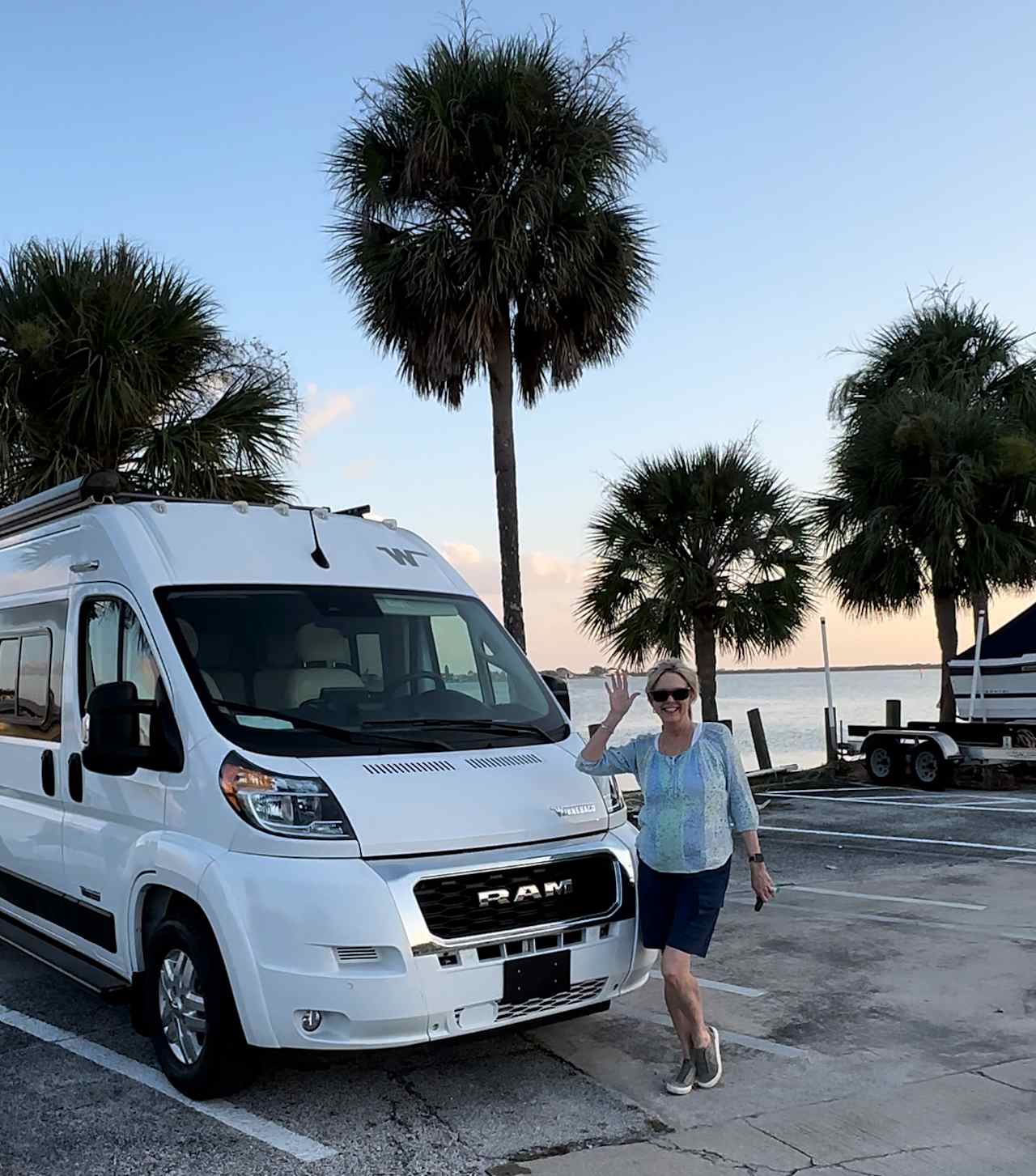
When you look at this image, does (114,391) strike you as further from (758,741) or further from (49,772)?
(758,741)

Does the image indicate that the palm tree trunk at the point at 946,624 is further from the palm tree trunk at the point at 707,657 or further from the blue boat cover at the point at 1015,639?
the palm tree trunk at the point at 707,657

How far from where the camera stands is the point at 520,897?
197 inches

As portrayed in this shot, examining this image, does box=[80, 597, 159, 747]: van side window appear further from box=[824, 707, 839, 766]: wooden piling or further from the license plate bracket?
box=[824, 707, 839, 766]: wooden piling

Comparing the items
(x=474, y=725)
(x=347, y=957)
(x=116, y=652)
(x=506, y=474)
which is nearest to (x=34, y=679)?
(x=116, y=652)

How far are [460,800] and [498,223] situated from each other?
12.1 m

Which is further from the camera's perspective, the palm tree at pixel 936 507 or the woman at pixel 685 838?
the palm tree at pixel 936 507

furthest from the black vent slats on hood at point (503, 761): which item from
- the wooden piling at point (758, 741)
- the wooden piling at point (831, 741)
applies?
the wooden piling at point (831, 741)

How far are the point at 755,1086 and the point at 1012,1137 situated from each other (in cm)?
103

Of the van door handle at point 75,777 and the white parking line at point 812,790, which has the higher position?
the van door handle at point 75,777

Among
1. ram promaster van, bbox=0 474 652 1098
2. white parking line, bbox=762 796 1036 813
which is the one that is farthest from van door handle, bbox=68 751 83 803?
white parking line, bbox=762 796 1036 813

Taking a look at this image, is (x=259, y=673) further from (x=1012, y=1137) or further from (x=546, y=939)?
(x=1012, y=1137)

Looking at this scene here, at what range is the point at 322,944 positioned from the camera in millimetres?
4645

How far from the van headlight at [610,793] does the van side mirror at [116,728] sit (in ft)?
6.42

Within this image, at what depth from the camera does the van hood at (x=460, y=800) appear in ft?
15.9
